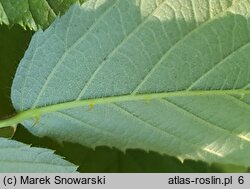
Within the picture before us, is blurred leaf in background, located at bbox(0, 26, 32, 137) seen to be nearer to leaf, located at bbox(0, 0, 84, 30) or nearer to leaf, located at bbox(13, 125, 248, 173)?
leaf, located at bbox(0, 0, 84, 30)

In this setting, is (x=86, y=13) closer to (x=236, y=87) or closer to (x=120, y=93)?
(x=120, y=93)

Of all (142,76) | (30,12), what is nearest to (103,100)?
(142,76)

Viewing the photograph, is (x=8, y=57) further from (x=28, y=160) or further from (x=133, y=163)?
(x=133, y=163)

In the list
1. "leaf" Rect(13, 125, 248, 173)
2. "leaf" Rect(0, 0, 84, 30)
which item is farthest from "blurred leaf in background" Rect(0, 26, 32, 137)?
"leaf" Rect(13, 125, 248, 173)

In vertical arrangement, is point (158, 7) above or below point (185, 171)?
above

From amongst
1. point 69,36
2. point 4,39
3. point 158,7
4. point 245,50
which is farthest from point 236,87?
point 4,39

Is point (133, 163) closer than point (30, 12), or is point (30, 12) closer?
point (30, 12)

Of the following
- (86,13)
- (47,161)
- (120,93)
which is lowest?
(47,161)
